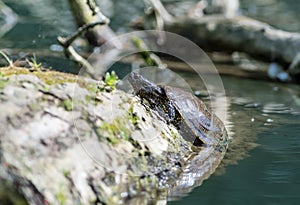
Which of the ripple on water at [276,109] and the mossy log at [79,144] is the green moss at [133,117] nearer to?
the mossy log at [79,144]

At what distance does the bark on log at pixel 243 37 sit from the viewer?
23.6 feet

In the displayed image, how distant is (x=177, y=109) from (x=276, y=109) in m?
2.29

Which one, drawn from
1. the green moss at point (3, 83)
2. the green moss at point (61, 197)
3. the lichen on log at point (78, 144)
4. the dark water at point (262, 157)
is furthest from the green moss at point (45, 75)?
the dark water at point (262, 157)

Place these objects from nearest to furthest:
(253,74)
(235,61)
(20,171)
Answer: (20,171) < (253,74) < (235,61)

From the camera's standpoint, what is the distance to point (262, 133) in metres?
4.71

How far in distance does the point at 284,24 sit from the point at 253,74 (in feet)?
10.2

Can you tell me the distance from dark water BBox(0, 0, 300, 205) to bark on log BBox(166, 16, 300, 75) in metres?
0.55

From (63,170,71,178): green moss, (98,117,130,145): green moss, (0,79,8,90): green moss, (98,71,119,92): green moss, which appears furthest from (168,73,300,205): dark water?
(0,79,8,90): green moss

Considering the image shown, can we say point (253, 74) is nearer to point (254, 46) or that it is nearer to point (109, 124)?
point (254, 46)

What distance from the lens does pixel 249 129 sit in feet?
15.7

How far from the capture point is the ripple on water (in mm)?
5582

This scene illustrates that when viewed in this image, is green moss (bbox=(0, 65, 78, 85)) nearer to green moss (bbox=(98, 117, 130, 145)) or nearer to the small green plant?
the small green plant

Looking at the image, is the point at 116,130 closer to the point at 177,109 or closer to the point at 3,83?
the point at 3,83

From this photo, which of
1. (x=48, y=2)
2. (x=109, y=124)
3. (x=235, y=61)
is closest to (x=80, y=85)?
(x=109, y=124)
